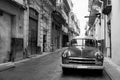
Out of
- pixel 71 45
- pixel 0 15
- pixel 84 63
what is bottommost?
pixel 84 63

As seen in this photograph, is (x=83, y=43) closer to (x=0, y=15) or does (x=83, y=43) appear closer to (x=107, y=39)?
(x=0, y=15)

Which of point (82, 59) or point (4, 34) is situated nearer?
point (82, 59)

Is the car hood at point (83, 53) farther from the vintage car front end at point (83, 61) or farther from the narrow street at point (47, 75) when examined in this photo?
the narrow street at point (47, 75)

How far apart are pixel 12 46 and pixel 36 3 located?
24.2 ft

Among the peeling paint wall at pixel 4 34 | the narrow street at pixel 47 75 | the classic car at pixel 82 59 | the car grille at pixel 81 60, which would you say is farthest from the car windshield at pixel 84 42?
the peeling paint wall at pixel 4 34

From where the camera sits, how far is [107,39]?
1806 centimetres

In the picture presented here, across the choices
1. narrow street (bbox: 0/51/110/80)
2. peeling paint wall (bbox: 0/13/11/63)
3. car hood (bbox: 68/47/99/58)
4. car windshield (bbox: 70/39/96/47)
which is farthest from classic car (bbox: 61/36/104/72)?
peeling paint wall (bbox: 0/13/11/63)

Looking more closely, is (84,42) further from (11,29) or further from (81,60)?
(11,29)

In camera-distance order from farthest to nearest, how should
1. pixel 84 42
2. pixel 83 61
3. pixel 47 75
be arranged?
pixel 84 42 < pixel 83 61 < pixel 47 75

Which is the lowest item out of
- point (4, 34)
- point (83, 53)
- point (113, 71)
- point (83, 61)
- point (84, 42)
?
point (113, 71)

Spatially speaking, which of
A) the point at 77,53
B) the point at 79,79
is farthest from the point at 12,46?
the point at 79,79

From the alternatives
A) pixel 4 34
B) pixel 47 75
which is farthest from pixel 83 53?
pixel 4 34

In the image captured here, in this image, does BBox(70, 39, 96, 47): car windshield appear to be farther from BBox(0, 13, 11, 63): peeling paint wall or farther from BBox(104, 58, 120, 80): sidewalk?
BBox(0, 13, 11, 63): peeling paint wall

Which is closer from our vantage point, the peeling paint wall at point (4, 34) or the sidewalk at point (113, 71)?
the sidewalk at point (113, 71)
